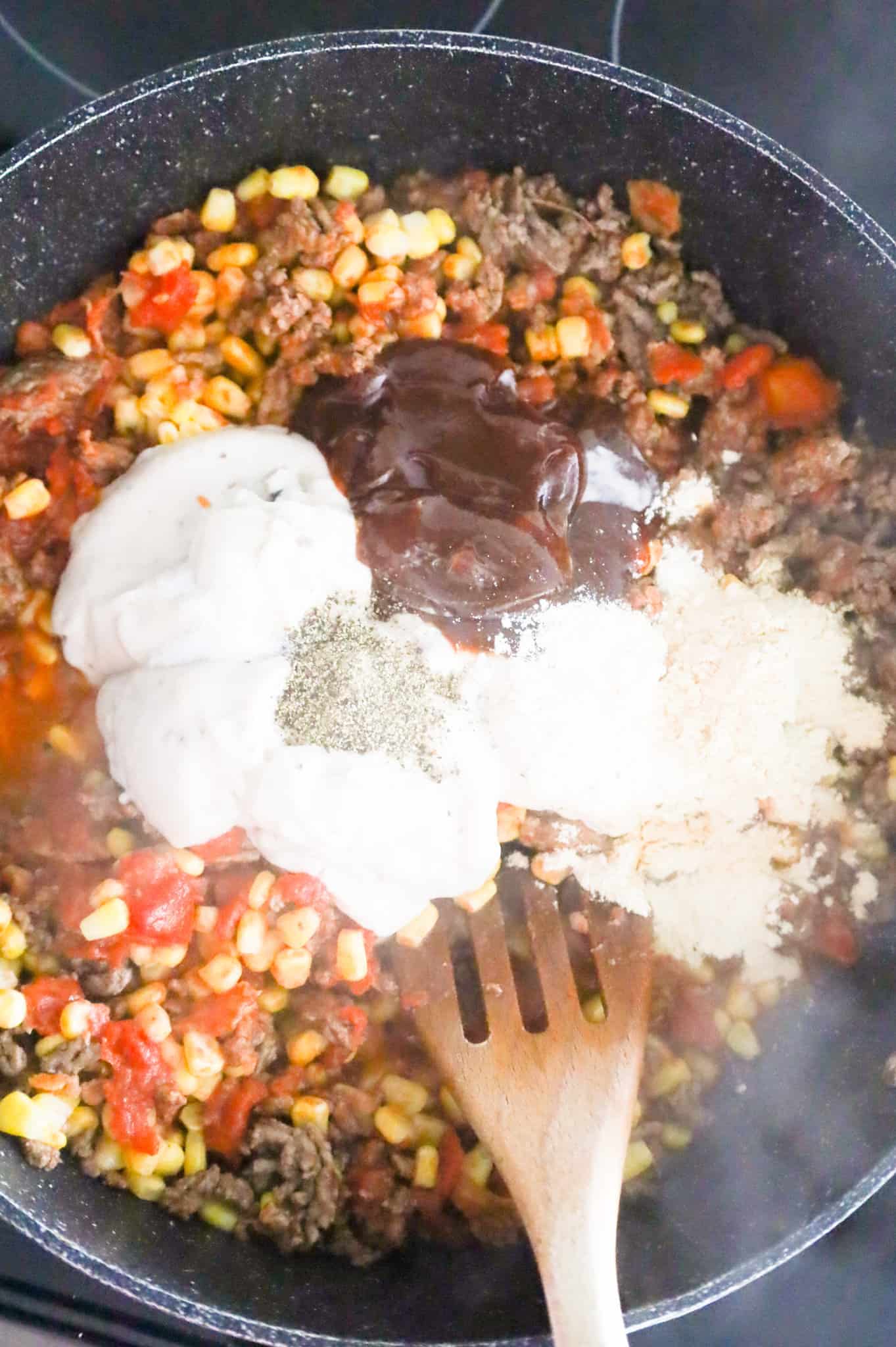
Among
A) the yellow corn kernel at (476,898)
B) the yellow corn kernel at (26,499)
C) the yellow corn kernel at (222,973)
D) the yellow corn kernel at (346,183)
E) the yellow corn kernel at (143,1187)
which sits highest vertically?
the yellow corn kernel at (346,183)

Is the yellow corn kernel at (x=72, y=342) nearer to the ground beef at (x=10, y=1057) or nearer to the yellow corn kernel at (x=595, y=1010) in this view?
the ground beef at (x=10, y=1057)

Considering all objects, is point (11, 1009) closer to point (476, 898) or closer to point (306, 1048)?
point (306, 1048)

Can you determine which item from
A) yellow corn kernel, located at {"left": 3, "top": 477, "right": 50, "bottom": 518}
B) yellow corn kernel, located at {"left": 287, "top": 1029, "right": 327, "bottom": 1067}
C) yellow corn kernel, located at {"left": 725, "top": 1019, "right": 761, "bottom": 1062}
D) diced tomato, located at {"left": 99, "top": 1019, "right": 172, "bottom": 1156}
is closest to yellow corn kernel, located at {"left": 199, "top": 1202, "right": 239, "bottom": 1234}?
diced tomato, located at {"left": 99, "top": 1019, "right": 172, "bottom": 1156}

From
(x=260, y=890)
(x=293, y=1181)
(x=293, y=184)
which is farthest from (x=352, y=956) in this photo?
(x=293, y=184)

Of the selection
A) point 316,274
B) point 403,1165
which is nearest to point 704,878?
point 403,1165

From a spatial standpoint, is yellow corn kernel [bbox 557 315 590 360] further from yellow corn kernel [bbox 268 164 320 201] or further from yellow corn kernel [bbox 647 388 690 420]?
yellow corn kernel [bbox 268 164 320 201]

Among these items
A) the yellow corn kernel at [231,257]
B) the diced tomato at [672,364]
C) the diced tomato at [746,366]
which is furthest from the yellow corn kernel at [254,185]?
the diced tomato at [746,366]

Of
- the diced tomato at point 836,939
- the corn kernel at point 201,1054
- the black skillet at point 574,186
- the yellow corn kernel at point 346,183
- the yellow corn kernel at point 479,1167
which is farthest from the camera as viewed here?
the yellow corn kernel at point 346,183
